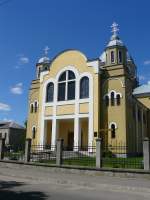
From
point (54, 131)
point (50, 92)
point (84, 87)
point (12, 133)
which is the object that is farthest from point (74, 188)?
point (12, 133)

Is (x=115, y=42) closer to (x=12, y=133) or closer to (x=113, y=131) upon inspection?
(x=113, y=131)

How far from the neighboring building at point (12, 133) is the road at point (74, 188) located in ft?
133

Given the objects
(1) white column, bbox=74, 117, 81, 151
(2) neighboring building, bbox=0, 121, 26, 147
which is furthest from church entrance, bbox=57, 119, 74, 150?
(2) neighboring building, bbox=0, 121, 26, 147

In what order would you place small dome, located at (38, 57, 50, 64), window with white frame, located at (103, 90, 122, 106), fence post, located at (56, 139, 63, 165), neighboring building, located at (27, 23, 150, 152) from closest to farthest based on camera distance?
fence post, located at (56, 139, 63, 165) → neighboring building, located at (27, 23, 150, 152) → window with white frame, located at (103, 90, 122, 106) → small dome, located at (38, 57, 50, 64)

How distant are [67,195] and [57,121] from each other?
21.5 meters

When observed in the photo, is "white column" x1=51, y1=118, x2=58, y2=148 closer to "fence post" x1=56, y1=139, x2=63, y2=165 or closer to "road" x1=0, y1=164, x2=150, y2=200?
"fence post" x1=56, y1=139, x2=63, y2=165

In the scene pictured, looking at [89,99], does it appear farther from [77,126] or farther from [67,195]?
[67,195]

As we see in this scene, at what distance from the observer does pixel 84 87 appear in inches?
1196

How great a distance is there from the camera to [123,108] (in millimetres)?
27922

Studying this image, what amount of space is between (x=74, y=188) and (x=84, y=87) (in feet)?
64.1

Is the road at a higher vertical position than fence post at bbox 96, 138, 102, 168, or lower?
lower

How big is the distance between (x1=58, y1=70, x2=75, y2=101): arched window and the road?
50.0 ft

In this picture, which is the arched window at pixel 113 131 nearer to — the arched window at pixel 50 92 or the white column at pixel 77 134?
the white column at pixel 77 134

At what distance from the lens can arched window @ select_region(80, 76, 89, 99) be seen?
98.3 feet
